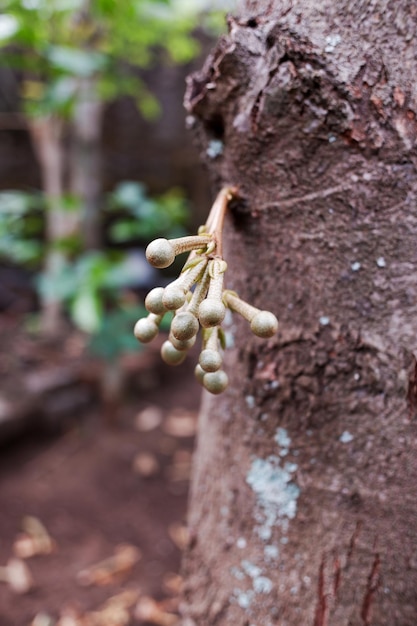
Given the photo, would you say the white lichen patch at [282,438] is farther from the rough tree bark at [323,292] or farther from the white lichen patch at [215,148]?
the white lichen patch at [215,148]

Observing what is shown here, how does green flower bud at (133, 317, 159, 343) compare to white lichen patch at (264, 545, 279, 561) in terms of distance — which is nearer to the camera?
green flower bud at (133, 317, 159, 343)

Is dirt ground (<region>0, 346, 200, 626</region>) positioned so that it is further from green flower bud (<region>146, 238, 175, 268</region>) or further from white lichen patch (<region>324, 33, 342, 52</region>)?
white lichen patch (<region>324, 33, 342, 52</region>)

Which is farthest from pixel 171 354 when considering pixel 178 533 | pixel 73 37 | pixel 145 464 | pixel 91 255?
pixel 73 37

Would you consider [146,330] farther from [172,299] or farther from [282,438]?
[282,438]

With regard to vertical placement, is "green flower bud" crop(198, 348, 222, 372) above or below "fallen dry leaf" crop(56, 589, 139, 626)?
above

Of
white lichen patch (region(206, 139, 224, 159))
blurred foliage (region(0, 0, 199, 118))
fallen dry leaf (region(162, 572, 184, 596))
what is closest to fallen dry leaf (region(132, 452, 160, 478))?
fallen dry leaf (region(162, 572, 184, 596))

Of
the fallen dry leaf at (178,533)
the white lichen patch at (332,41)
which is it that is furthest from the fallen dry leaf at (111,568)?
the white lichen patch at (332,41)
